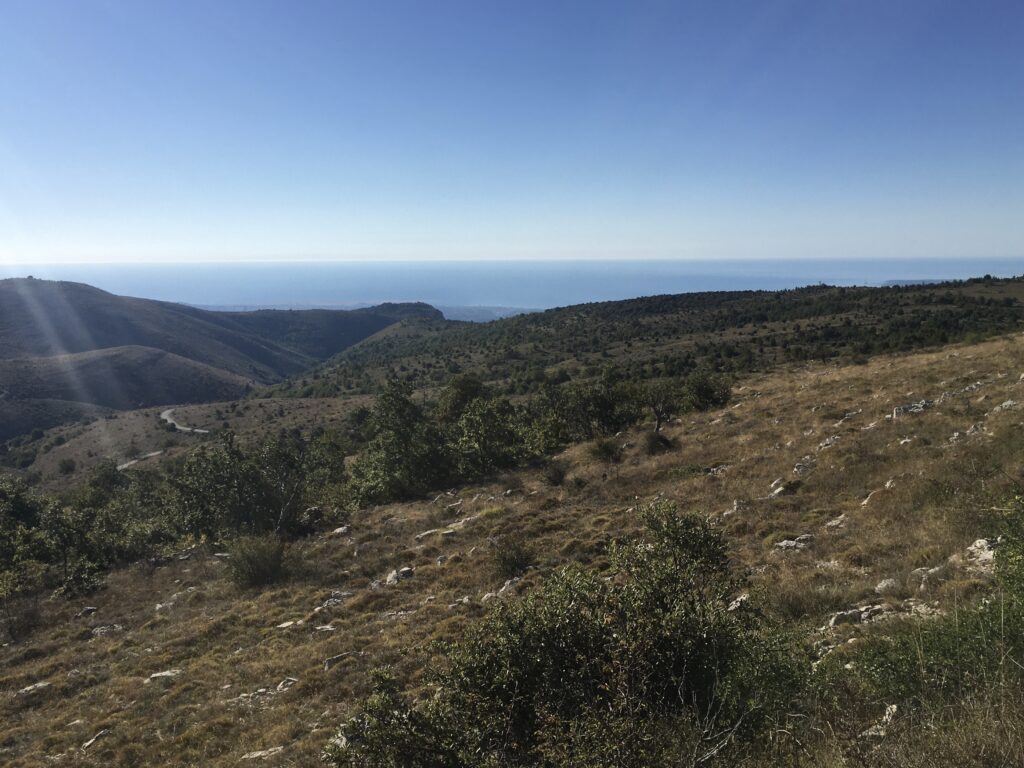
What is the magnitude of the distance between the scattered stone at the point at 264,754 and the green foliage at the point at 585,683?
3900 mm

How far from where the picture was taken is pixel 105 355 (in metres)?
128

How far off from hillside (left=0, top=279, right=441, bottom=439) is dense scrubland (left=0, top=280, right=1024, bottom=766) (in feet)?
336

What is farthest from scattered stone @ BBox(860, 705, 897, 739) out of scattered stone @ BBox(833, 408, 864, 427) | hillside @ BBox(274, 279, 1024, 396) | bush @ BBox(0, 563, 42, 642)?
hillside @ BBox(274, 279, 1024, 396)

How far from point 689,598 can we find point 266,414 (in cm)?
9226

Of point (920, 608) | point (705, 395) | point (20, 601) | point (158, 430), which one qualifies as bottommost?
point (158, 430)

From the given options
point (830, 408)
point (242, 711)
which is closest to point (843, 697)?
point (242, 711)

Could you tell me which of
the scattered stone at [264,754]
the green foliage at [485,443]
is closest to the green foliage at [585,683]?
the scattered stone at [264,754]

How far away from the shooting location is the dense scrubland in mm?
4586

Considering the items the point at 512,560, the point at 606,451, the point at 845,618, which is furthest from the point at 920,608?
the point at 606,451

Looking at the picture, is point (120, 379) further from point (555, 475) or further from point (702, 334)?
point (555, 475)

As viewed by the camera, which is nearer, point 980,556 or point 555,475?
point 980,556

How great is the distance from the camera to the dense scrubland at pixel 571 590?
15.0 feet

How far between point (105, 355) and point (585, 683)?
162 metres

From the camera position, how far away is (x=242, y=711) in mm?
9562
